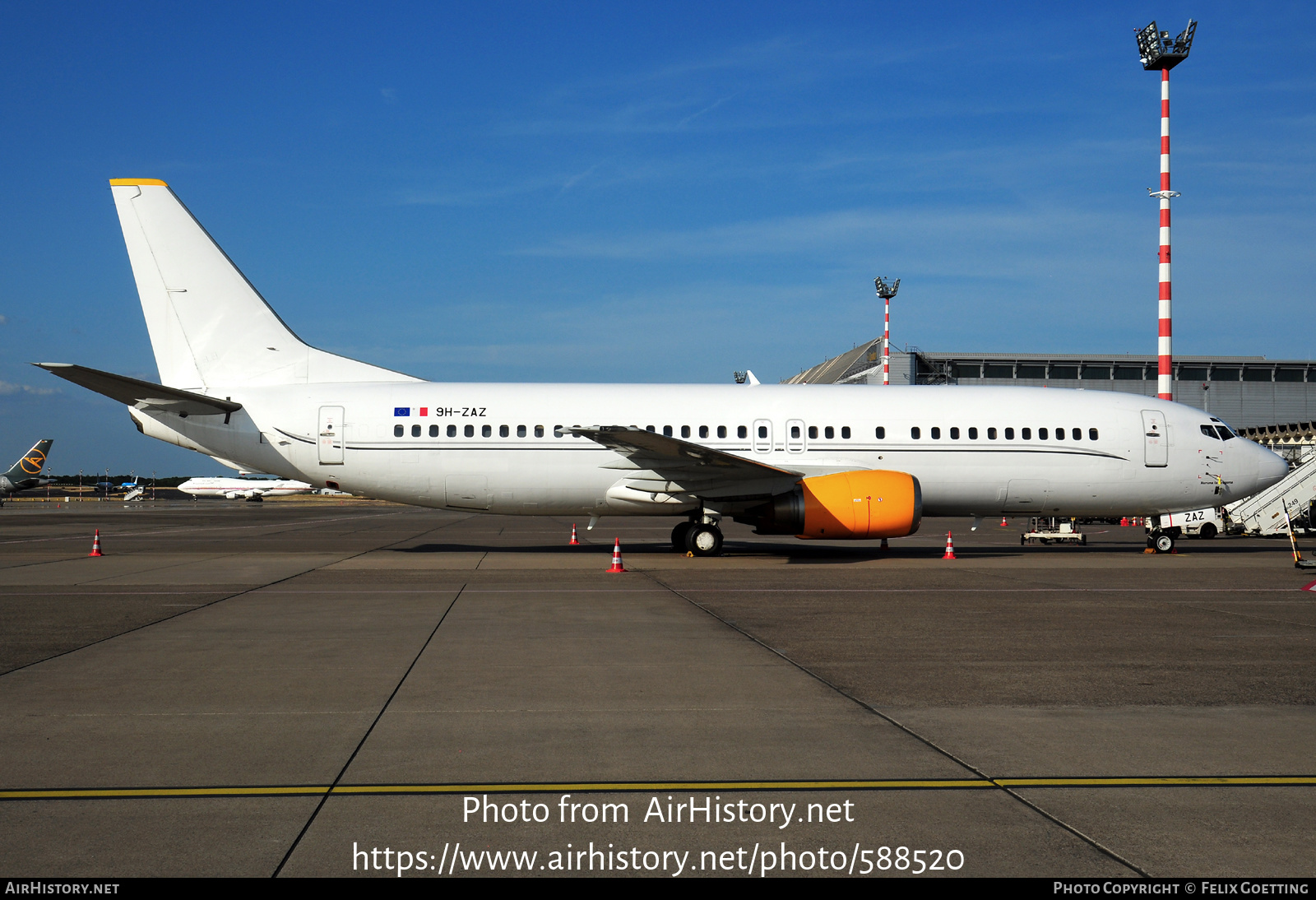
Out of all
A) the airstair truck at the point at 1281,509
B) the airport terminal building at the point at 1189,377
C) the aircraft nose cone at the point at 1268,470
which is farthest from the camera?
the airport terminal building at the point at 1189,377

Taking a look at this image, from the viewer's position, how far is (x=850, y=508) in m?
19.2

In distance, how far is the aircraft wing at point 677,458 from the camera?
18.7m

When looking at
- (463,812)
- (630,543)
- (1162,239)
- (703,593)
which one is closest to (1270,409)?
(1162,239)

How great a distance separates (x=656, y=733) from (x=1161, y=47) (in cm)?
4453

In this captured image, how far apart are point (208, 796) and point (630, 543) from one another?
21.7 m

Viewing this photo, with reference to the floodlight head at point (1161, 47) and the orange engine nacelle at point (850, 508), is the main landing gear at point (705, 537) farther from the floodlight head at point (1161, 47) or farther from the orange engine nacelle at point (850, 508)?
the floodlight head at point (1161, 47)

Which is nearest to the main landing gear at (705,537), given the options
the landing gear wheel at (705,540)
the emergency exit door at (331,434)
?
the landing gear wheel at (705,540)

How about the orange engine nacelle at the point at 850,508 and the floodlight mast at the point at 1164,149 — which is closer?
the orange engine nacelle at the point at 850,508

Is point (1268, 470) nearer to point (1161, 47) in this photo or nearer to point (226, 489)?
point (1161, 47)

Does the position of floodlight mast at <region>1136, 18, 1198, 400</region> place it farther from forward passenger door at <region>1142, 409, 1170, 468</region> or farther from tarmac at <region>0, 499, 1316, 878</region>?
tarmac at <region>0, 499, 1316, 878</region>

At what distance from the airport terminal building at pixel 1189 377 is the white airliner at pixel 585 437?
4560 cm

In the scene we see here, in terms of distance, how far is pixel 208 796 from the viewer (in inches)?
189

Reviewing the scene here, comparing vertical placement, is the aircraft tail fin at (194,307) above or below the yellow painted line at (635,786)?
above

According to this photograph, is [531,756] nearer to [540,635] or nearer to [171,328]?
[540,635]
